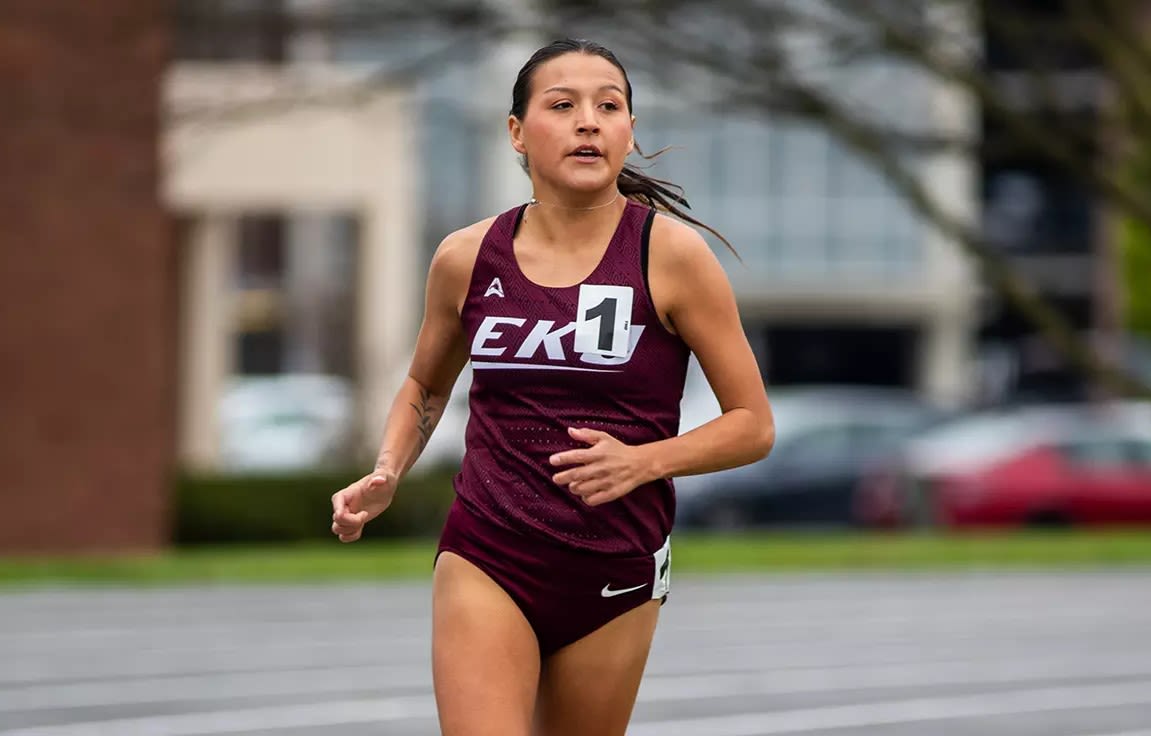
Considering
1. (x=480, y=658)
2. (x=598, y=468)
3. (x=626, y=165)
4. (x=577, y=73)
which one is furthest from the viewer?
(x=626, y=165)

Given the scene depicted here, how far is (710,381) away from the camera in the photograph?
468 centimetres

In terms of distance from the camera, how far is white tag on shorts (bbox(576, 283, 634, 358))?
4523 millimetres

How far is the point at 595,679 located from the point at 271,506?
2222 cm

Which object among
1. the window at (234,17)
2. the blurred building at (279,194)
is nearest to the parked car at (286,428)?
the blurred building at (279,194)

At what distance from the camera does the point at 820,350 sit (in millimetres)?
68812

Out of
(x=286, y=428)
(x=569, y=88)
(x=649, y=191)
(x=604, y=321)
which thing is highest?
(x=569, y=88)

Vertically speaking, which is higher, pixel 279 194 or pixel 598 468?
Answer: pixel 598 468

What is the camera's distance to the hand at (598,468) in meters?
4.41

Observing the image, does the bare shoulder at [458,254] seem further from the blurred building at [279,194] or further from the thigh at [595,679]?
the blurred building at [279,194]

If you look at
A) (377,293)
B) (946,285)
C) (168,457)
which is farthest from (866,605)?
(946,285)

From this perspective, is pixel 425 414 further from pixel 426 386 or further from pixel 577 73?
pixel 577 73

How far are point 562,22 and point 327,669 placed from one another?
7382mm

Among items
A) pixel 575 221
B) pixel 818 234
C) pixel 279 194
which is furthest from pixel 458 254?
pixel 818 234

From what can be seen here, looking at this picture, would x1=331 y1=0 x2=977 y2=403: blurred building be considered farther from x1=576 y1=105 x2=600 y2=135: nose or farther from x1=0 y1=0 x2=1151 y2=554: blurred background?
x1=576 y1=105 x2=600 y2=135: nose
